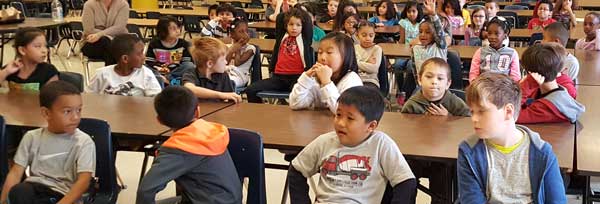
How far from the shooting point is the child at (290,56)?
5064mm

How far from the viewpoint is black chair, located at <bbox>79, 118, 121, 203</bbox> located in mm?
2781

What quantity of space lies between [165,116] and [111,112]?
0.94 m

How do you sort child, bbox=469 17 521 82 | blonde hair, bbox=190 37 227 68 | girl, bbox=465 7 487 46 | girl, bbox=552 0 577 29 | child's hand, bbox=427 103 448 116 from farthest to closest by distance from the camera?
girl, bbox=552 0 577 29 → girl, bbox=465 7 487 46 → child, bbox=469 17 521 82 → blonde hair, bbox=190 37 227 68 → child's hand, bbox=427 103 448 116

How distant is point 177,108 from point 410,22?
4.70 meters

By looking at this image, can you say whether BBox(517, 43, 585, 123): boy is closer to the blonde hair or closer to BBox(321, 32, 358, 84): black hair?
BBox(321, 32, 358, 84): black hair

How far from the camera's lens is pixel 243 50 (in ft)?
17.0

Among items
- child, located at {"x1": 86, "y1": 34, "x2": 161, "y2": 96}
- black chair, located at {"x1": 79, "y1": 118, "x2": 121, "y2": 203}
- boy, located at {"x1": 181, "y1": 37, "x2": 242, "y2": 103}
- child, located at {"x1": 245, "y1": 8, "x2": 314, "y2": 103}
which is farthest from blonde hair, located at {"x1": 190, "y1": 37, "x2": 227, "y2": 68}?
child, located at {"x1": 245, "y1": 8, "x2": 314, "y2": 103}

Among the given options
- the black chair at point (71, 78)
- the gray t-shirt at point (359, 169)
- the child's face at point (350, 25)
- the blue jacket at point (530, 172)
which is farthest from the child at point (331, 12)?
the blue jacket at point (530, 172)

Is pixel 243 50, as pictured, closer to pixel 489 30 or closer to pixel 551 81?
pixel 489 30

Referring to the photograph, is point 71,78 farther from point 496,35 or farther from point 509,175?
point 496,35

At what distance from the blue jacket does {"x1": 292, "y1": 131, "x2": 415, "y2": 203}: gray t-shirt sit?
20 cm

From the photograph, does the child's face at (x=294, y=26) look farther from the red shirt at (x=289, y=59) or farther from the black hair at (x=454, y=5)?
the black hair at (x=454, y=5)

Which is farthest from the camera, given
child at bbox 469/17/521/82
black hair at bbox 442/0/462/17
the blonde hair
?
black hair at bbox 442/0/462/17

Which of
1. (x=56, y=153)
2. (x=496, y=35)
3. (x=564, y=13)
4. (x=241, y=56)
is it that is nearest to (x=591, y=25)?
(x=496, y=35)
